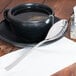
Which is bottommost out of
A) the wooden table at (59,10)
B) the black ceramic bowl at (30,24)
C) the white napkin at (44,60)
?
the white napkin at (44,60)

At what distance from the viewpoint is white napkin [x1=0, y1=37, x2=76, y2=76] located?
2.14ft

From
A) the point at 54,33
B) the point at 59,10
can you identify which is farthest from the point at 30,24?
the point at 59,10

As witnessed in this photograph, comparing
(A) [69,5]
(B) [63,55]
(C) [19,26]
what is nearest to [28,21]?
(C) [19,26]

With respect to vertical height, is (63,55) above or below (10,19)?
below

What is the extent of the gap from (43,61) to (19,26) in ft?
0.45

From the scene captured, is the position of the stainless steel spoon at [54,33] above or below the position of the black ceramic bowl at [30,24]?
below

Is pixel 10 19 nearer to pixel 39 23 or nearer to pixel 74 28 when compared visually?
pixel 39 23

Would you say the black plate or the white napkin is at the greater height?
the black plate

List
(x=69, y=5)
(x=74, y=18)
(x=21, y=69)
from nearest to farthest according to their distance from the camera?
1. (x=21, y=69)
2. (x=74, y=18)
3. (x=69, y=5)

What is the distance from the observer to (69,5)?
41.8 inches

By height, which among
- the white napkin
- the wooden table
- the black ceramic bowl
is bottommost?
the white napkin

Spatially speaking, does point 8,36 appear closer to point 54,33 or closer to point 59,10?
point 54,33

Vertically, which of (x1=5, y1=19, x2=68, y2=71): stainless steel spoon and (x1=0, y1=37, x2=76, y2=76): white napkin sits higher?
(x1=5, y1=19, x2=68, y2=71): stainless steel spoon

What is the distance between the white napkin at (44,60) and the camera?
2.14 ft
